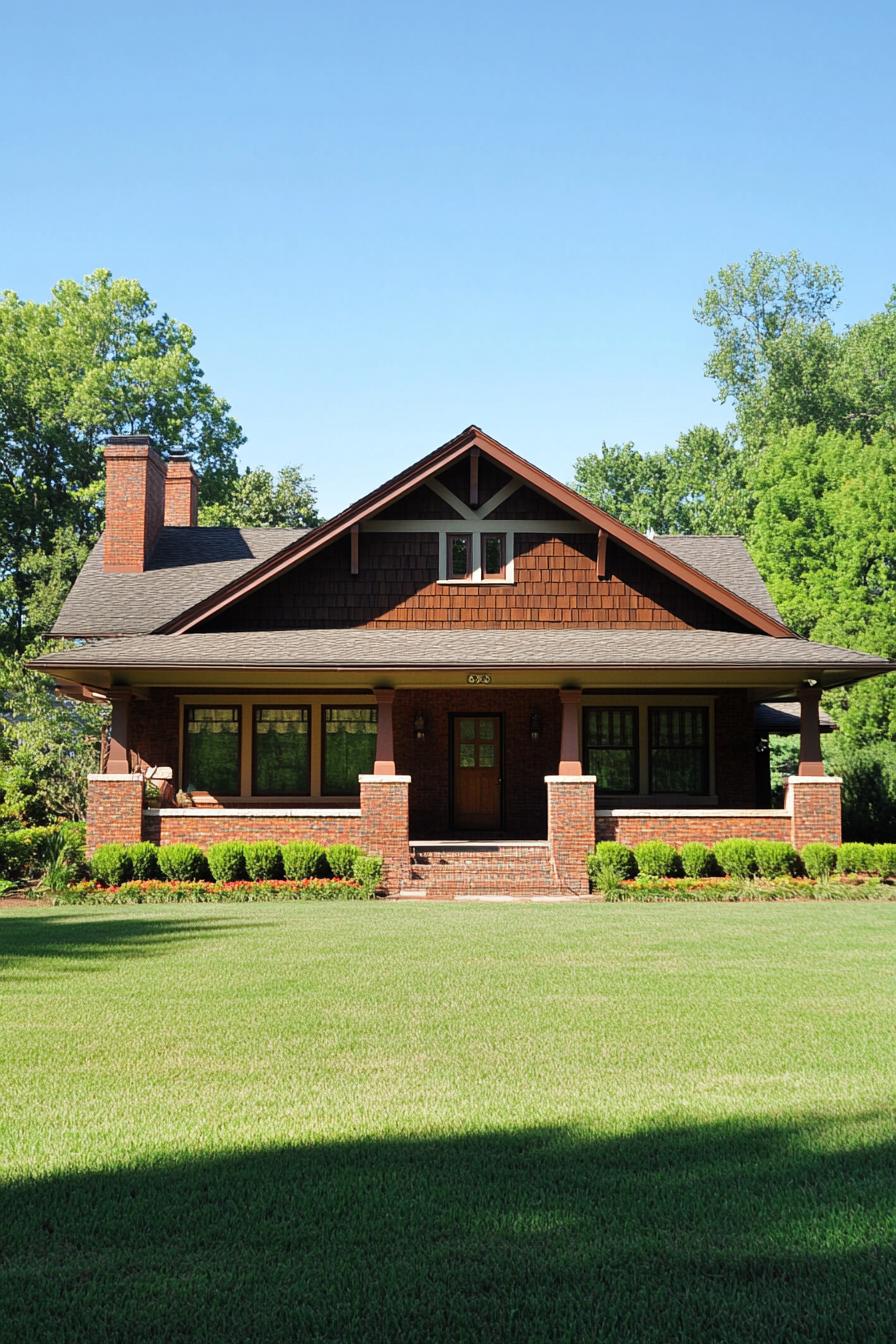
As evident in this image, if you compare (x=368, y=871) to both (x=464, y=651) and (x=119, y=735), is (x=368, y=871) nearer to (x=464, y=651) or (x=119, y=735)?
(x=464, y=651)

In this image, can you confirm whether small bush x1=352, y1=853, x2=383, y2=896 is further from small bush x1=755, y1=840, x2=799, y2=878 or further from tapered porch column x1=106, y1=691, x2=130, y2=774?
small bush x1=755, y1=840, x2=799, y2=878

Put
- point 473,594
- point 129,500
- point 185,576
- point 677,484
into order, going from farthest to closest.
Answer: point 677,484, point 129,500, point 185,576, point 473,594

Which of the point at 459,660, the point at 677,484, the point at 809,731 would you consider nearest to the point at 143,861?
the point at 459,660

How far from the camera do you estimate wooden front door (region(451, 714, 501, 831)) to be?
21.5m

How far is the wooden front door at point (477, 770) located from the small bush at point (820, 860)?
220 inches

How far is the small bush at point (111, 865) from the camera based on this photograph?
686 inches

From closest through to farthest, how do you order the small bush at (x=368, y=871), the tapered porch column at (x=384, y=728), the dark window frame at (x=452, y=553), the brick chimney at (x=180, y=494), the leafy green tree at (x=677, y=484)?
the small bush at (x=368, y=871), the tapered porch column at (x=384, y=728), the dark window frame at (x=452, y=553), the brick chimney at (x=180, y=494), the leafy green tree at (x=677, y=484)

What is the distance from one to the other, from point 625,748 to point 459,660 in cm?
480

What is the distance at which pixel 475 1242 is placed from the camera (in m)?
3.86

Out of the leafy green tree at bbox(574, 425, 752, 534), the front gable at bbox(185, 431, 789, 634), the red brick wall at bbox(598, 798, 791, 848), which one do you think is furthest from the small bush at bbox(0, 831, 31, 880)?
the leafy green tree at bbox(574, 425, 752, 534)

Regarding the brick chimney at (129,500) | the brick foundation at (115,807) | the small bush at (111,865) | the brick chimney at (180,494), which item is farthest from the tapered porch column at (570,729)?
the brick chimney at (180,494)

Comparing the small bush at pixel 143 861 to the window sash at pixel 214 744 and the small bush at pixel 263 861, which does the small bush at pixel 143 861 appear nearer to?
the small bush at pixel 263 861

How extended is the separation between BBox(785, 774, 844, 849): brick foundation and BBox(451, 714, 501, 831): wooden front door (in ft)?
17.1

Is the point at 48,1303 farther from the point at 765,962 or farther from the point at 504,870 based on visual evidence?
the point at 504,870
